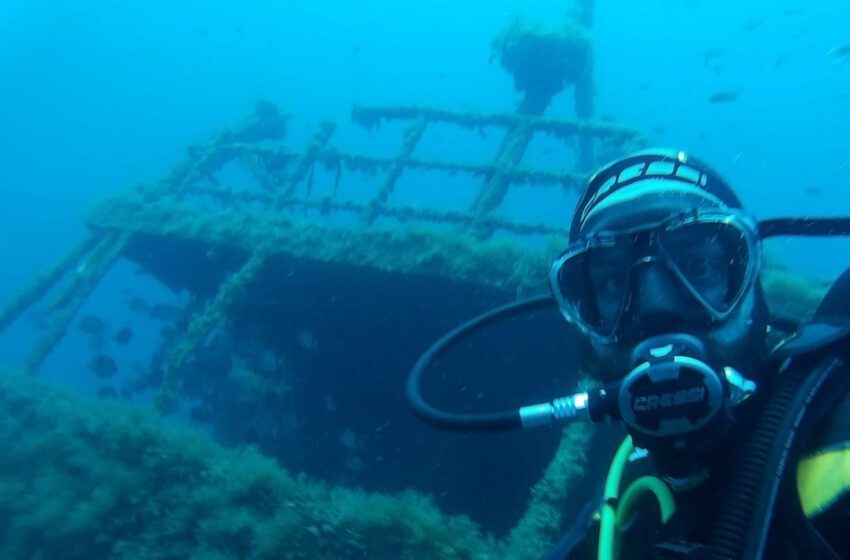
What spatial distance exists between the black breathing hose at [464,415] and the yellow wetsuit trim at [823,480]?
1014 mm

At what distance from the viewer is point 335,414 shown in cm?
980

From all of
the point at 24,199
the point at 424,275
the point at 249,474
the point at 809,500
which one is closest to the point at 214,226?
the point at 424,275

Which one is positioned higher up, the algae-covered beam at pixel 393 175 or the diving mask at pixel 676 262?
the algae-covered beam at pixel 393 175

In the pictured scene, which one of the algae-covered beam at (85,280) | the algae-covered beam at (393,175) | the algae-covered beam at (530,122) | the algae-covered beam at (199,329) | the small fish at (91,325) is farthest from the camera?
the small fish at (91,325)

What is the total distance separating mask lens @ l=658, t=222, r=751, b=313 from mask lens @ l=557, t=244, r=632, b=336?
7.3 inches

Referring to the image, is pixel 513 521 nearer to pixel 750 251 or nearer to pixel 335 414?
pixel 335 414

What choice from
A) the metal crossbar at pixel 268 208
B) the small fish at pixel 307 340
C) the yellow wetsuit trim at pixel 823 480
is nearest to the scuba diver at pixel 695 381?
the yellow wetsuit trim at pixel 823 480

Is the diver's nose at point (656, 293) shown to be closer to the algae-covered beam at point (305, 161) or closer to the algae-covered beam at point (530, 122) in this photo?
the algae-covered beam at point (305, 161)

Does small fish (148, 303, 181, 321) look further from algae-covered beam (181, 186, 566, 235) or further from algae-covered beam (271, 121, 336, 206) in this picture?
algae-covered beam (271, 121, 336, 206)

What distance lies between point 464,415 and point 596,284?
2.68 ft

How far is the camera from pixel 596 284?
2.55 metres

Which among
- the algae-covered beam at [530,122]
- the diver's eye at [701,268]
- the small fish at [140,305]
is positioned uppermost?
the algae-covered beam at [530,122]

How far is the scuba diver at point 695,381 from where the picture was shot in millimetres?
1506

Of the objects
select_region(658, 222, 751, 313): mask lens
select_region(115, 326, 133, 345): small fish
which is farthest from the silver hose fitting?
select_region(115, 326, 133, 345): small fish
